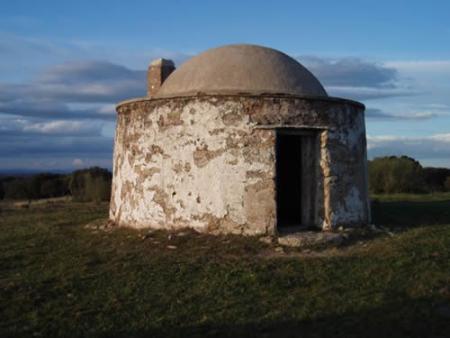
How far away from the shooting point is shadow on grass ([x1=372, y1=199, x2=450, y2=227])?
1136cm

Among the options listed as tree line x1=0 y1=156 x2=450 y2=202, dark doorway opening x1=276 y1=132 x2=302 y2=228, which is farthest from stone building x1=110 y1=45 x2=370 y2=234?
tree line x1=0 y1=156 x2=450 y2=202

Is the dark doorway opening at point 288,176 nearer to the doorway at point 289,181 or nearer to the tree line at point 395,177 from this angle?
the doorway at point 289,181

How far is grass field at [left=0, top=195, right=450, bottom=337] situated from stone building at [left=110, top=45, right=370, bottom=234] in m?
0.54

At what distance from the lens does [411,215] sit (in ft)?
41.8

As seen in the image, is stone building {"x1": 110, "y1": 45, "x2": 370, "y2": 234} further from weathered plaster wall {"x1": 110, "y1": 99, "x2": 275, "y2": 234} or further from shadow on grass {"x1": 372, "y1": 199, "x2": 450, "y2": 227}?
shadow on grass {"x1": 372, "y1": 199, "x2": 450, "y2": 227}

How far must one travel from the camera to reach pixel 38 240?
9758mm

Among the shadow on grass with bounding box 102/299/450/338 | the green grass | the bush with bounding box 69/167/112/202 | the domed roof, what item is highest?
the domed roof

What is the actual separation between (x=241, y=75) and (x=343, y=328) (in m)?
5.59

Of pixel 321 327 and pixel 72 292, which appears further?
pixel 72 292

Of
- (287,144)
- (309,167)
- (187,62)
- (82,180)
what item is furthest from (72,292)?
(82,180)

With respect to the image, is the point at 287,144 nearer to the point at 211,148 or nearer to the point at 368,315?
the point at 211,148

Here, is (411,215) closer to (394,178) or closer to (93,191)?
(394,178)

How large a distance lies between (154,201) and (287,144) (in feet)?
11.1

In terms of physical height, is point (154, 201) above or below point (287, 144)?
below
